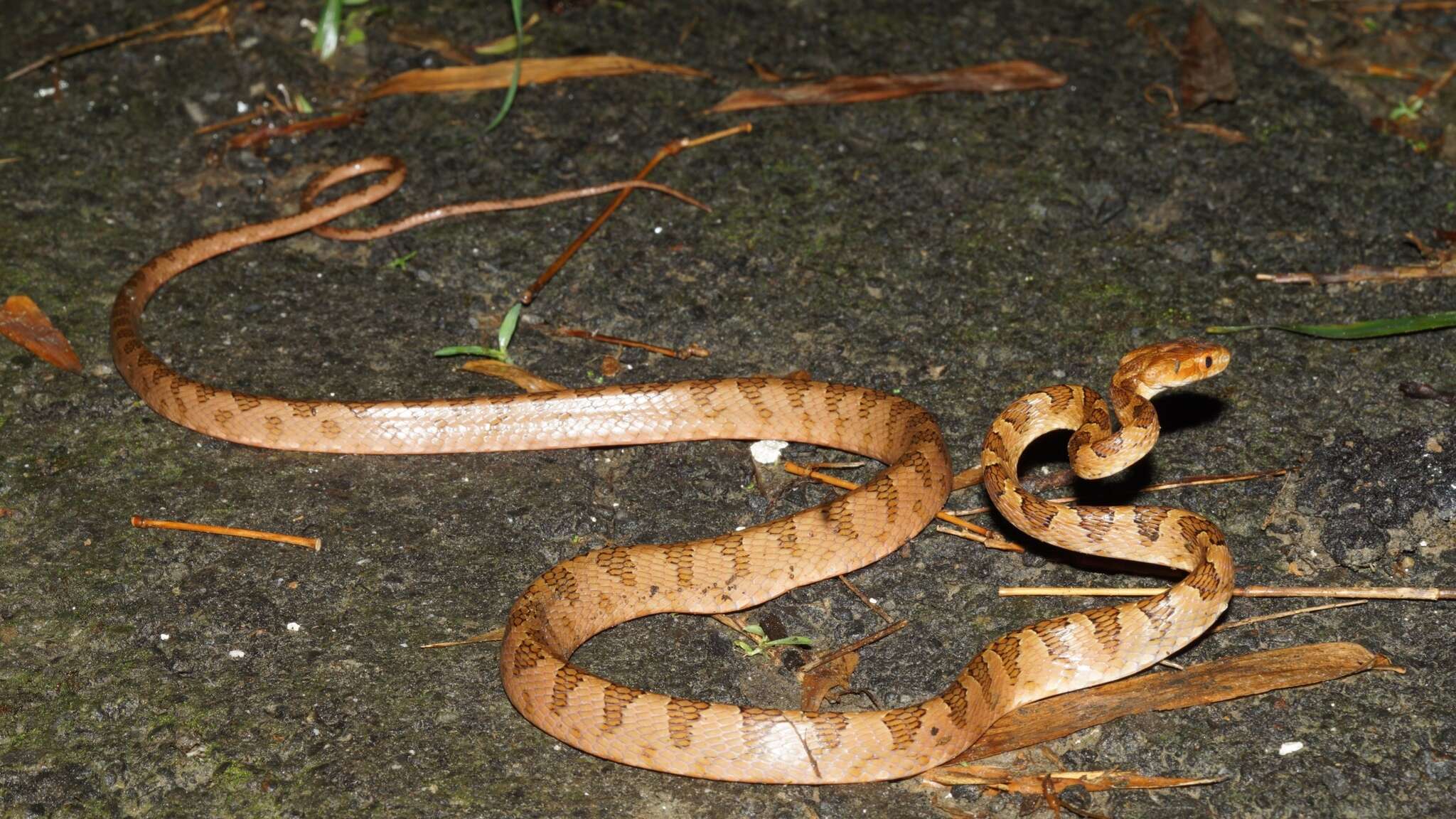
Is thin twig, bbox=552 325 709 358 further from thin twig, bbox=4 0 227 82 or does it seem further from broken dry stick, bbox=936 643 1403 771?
thin twig, bbox=4 0 227 82

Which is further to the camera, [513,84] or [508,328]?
[513,84]

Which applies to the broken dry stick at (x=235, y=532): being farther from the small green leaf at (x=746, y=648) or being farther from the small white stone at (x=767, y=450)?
the small white stone at (x=767, y=450)

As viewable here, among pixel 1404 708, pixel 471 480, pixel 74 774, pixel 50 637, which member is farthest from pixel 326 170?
pixel 1404 708

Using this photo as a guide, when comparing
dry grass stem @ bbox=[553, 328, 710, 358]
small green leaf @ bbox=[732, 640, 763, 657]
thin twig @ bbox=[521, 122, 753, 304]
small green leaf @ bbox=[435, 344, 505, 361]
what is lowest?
small green leaf @ bbox=[732, 640, 763, 657]

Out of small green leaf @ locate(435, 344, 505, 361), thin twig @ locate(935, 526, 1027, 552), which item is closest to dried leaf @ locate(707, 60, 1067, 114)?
small green leaf @ locate(435, 344, 505, 361)

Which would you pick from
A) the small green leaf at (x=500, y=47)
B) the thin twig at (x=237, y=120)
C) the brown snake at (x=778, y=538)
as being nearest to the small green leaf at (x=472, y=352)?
the brown snake at (x=778, y=538)

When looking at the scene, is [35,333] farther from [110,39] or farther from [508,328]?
[110,39]

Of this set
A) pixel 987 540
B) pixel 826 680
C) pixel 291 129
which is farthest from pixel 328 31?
pixel 826 680
